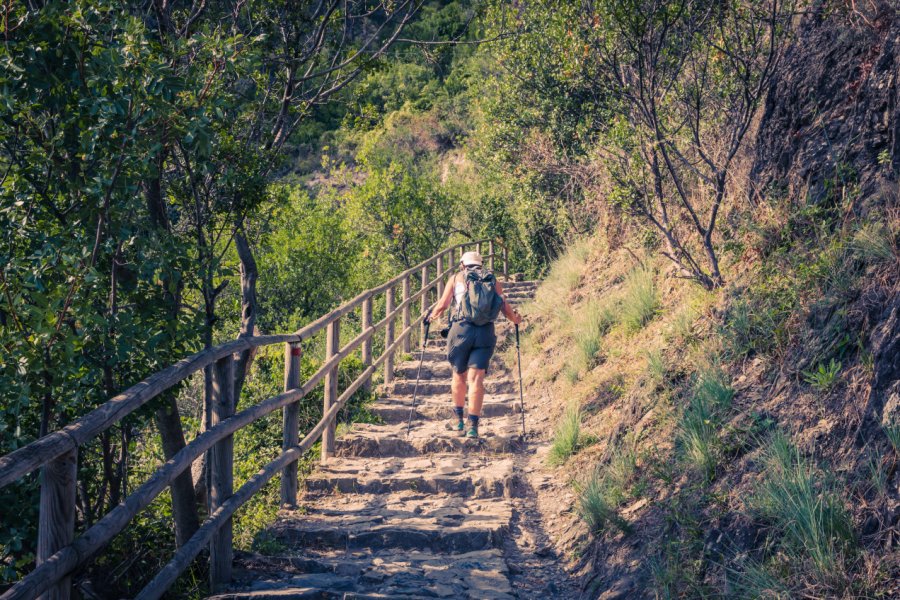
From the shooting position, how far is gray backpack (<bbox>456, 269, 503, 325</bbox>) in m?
8.03

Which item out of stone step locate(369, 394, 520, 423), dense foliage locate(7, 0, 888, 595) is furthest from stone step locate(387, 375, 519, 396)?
dense foliage locate(7, 0, 888, 595)

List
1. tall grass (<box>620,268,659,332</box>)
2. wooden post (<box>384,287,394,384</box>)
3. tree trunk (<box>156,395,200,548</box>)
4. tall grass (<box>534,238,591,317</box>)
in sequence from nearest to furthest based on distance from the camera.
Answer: tree trunk (<box>156,395,200,548</box>) < tall grass (<box>620,268,659,332</box>) < wooden post (<box>384,287,394,384</box>) < tall grass (<box>534,238,591,317</box>)

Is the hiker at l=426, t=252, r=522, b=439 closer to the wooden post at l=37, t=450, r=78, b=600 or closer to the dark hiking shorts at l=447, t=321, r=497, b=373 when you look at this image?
the dark hiking shorts at l=447, t=321, r=497, b=373

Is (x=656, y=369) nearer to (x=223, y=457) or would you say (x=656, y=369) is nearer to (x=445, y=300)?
(x=445, y=300)

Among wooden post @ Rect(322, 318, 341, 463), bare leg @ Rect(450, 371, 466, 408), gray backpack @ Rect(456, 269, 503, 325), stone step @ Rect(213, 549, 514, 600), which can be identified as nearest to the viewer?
stone step @ Rect(213, 549, 514, 600)

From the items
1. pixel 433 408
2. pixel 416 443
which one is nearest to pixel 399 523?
pixel 416 443

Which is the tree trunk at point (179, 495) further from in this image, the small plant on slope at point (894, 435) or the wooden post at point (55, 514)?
the small plant on slope at point (894, 435)

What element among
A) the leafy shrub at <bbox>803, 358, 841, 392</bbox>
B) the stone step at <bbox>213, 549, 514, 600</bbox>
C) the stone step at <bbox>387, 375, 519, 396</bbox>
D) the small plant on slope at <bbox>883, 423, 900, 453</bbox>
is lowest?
the stone step at <bbox>213, 549, 514, 600</bbox>

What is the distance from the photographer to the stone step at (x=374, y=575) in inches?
175

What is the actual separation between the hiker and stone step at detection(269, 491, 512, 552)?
5.12 feet

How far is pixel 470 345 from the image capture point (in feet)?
27.0

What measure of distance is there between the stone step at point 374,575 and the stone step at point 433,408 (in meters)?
3.91

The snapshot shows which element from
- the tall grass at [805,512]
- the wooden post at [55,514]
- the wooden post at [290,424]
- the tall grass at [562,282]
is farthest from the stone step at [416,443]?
the wooden post at [55,514]

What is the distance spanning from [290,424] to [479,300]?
8.10ft
